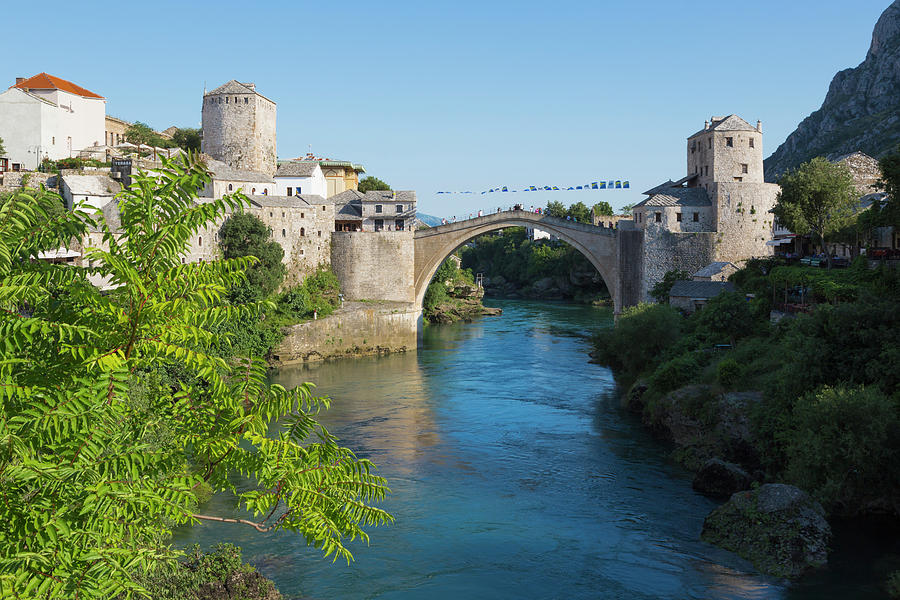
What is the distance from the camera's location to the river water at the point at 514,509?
1571 centimetres

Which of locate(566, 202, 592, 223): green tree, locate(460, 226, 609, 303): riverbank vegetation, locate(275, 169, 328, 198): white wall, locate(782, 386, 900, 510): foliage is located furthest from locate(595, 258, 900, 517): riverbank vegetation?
locate(566, 202, 592, 223): green tree

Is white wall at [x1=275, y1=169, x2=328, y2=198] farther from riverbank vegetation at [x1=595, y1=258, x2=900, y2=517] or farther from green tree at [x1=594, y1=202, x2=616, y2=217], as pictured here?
green tree at [x1=594, y1=202, x2=616, y2=217]

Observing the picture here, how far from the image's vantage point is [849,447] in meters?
17.7

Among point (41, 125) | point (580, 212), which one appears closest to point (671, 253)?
point (41, 125)

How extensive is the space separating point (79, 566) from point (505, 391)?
2991cm

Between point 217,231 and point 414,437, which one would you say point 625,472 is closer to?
point 414,437

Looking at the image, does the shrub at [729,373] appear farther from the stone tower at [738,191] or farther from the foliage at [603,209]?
the foliage at [603,209]

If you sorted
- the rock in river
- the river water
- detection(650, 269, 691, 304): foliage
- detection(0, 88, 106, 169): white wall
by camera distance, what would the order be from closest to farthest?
the river water, the rock in river, detection(650, 269, 691, 304): foliage, detection(0, 88, 106, 169): white wall

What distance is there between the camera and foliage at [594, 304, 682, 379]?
3378cm

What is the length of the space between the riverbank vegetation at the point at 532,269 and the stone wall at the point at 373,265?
30.5 meters

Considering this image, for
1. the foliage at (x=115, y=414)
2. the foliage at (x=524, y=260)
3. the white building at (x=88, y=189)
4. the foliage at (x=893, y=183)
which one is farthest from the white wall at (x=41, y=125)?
the foliage at (x=115, y=414)

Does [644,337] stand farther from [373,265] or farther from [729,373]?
[373,265]

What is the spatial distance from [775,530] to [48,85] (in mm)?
57794

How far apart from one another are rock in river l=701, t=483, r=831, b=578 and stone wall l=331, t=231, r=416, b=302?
33.7m
